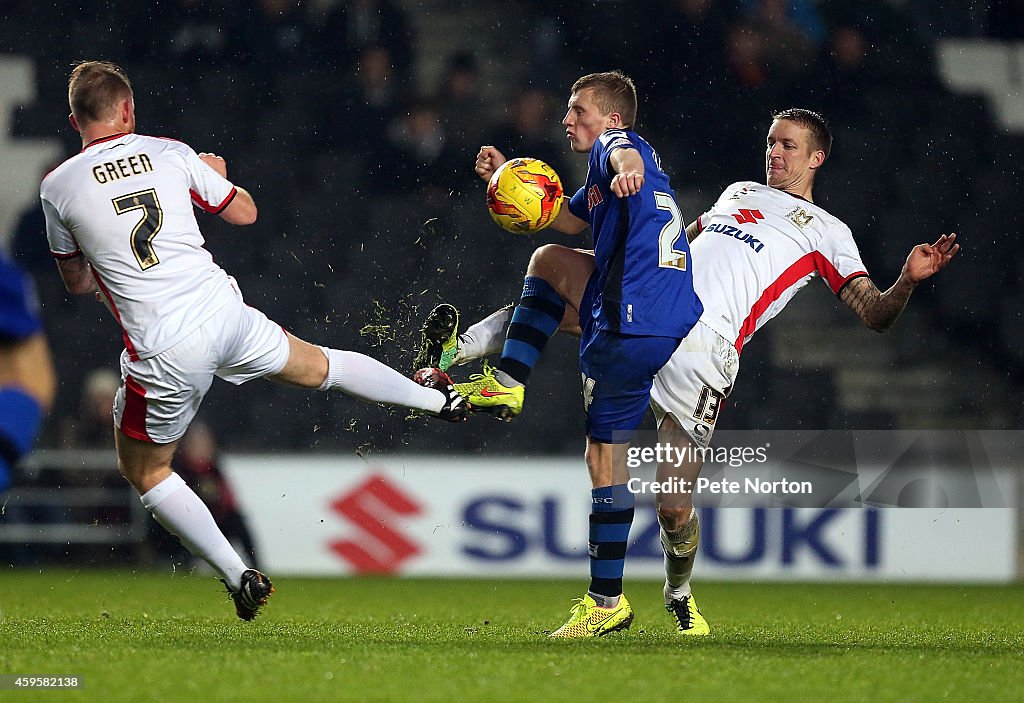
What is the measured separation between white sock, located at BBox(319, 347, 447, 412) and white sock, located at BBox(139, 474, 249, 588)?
2.20 feet

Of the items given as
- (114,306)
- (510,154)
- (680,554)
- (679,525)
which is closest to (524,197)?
(679,525)

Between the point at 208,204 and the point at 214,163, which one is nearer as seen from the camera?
the point at 208,204

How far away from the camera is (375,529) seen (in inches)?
340

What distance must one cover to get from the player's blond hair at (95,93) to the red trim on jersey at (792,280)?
2.52 m

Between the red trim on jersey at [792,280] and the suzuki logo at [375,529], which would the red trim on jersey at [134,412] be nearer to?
the red trim on jersey at [792,280]

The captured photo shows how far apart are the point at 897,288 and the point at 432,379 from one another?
1.82 metres

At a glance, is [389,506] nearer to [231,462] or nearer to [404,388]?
[231,462]

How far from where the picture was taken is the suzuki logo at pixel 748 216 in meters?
5.57

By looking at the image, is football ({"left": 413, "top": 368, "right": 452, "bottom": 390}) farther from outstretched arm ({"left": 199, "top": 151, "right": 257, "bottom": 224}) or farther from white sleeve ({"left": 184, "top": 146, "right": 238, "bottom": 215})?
white sleeve ({"left": 184, "top": 146, "right": 238, "bottom": 215})

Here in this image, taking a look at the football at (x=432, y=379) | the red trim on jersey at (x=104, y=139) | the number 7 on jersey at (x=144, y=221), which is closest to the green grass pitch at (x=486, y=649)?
the football at (x=432, y=379)

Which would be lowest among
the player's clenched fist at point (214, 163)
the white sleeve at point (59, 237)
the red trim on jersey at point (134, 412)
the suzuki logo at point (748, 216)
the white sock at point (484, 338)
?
the red trim on jersey at point (134, 412)

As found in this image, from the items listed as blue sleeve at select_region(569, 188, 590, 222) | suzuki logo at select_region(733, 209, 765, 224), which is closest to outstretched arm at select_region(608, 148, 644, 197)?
blue sleeve at select_region(569, 188, 590, 222)

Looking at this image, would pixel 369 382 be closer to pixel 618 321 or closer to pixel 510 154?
pixel 618 321

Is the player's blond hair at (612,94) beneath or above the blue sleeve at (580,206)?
above
